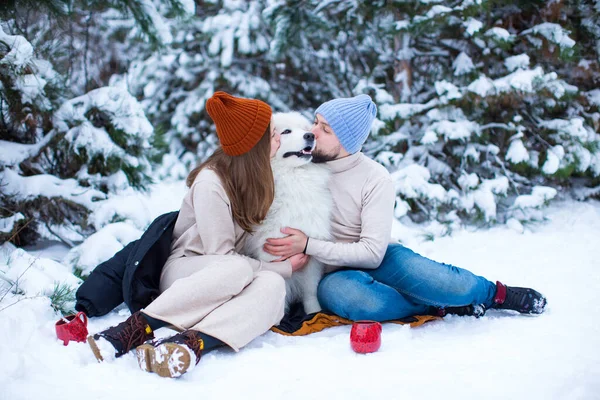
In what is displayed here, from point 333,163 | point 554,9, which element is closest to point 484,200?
point 554,9

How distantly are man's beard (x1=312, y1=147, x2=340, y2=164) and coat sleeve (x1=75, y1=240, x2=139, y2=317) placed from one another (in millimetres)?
1091

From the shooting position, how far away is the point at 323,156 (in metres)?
2.60

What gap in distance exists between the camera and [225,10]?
6457 mm

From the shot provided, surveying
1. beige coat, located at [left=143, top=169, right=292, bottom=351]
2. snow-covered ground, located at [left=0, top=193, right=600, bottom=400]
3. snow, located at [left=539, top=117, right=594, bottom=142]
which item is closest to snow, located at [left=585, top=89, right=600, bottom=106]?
snow, located at [left=539, top=117, right=594, bottom=142]

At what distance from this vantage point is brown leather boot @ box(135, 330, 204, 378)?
1728 millimetres

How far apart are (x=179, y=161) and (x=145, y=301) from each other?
5.05m

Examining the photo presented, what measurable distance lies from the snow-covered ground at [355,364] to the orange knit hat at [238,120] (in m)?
0.89

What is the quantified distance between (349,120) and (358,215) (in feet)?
1.63

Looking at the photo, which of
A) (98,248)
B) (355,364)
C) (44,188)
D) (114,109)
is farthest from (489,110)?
(44,188)

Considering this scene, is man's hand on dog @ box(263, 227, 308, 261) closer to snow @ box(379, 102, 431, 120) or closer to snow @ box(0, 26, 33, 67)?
snow @ box(0, 26, 33, 67)

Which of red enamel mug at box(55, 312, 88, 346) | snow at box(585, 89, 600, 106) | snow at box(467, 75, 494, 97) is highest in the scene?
snow at box(467, 75, 494, 97)

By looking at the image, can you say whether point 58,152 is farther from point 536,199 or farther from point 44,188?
point 536,199

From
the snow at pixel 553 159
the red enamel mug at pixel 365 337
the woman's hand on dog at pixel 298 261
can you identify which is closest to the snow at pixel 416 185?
the snow at pixel 553 159

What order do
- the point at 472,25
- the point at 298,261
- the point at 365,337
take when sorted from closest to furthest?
the point at 365,337
the point at 298,261
the point at 472,25
